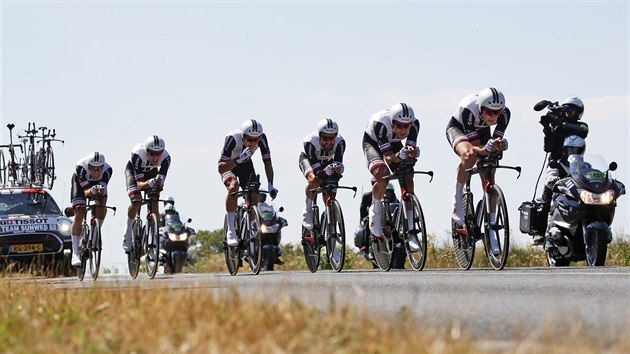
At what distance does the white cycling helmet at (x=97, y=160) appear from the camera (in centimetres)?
2042

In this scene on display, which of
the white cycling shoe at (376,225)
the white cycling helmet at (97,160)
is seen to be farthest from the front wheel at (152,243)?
the white cycling shoe at (376,225)

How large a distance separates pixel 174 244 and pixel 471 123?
14531 mm

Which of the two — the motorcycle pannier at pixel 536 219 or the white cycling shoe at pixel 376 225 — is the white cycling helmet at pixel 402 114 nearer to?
the white cycling shoe at pixel 376 225

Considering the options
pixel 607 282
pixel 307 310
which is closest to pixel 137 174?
pixel 607 282

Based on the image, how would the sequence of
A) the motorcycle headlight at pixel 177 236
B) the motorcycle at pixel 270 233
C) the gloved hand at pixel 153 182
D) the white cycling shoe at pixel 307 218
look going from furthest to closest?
the motorcycle headlight at pixel 177 236
the motorcycle at pixel 270 233
the gloved hand at pixel 153 182
the white cycling shoe at pixel 307 218

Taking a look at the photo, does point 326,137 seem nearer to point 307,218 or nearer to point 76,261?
point 307,218

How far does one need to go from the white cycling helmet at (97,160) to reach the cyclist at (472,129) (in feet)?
23.9

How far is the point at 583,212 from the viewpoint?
15.6 m

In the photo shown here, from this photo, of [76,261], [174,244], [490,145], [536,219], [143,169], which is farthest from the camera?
[174,244]

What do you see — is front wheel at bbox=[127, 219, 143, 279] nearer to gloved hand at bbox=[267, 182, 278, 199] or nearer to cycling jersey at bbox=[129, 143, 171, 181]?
cycling jersey at bbox=[129, 143, 171, 181]

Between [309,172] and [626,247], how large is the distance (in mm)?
5637

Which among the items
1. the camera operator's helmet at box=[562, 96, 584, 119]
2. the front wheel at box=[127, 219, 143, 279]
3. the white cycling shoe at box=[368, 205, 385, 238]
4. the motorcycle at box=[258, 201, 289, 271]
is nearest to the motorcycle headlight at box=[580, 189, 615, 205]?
the camera operator's helmet at box=[562, 96, 584, 119]

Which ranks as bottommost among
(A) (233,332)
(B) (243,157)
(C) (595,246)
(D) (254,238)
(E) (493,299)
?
(A) (233,332)

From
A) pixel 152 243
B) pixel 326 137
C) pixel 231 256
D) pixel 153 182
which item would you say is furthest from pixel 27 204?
pixel 326 137
